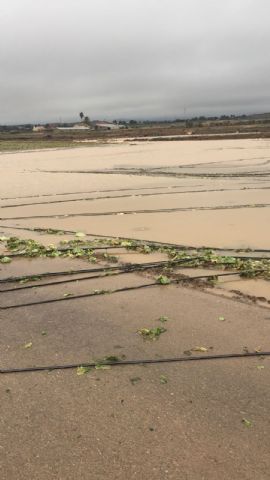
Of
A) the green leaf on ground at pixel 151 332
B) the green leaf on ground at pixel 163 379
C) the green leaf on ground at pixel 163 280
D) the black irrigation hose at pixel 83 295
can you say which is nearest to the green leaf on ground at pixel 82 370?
the green leaf on ground at pixel 163 379

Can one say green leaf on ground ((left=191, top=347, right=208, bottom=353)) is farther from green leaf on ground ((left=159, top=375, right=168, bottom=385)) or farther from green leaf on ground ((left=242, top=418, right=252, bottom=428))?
green leaf on ground ((left=242, top=418, right=252, bottom=428))

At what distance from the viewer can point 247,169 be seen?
24922 mm

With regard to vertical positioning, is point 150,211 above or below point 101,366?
below

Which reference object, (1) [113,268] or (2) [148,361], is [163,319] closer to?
(2) [148,361]

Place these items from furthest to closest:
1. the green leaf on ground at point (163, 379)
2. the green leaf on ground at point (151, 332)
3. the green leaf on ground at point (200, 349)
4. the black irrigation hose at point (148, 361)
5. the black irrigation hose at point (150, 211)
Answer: the black irrigation hose at point (150, 211) → the green leaf on ground at point (151, 332) → the green leaf on ground at point (200, 349) → the black irrigation hose at point (148, 361) → the green leaf on ground at point (163, 379)

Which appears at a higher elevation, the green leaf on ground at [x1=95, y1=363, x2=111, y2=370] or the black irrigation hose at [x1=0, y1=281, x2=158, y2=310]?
the green leaf on ground at [x1=95, y1=363, x2=111, y2=370]

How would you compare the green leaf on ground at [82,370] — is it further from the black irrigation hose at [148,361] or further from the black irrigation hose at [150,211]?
the black irrigation hose at [150,211]

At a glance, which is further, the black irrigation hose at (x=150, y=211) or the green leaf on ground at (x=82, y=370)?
the black irrigation hose at (x=150, y=211)

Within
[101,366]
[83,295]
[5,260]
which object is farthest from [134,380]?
[5,260]

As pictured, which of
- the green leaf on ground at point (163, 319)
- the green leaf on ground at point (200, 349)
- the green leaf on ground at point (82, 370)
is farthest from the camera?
the green leaf on ground at point (163, 319)

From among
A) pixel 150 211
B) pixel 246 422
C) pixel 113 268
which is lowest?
pixel 150 211

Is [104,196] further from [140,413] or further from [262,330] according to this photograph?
[140,413]

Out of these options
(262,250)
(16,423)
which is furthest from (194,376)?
(262,250)

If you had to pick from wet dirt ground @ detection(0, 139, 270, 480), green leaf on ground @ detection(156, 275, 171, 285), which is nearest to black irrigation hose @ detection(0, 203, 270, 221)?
wet dirt ground @ detection(0, 139, 270, 480)
